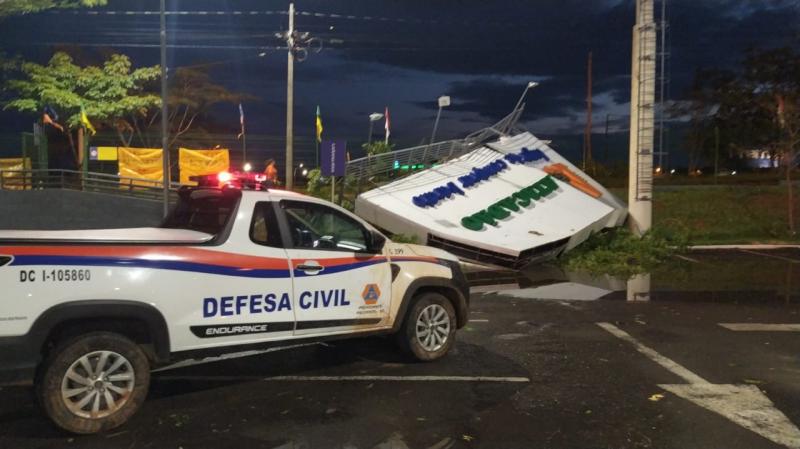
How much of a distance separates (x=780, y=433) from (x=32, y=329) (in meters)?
5.32

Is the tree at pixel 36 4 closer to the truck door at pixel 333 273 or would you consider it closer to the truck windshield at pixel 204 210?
the truck windshield at pixel 204 210

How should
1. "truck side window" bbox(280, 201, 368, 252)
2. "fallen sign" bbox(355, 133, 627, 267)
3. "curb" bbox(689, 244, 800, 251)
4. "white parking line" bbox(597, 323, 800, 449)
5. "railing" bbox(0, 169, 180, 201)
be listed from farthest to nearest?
1. "railing" bbox(0, 169, 180, 201)
2. "curb" bbox(689, 244, 800, 251)
3. "fallen sign" bbox(355, 133, 627, 267)
4. "truck side window" bbox(280, 201, 368, 252)
5. "white parking line" bbox(597, 323, 800, 449)

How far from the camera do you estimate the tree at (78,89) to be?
25.7 m

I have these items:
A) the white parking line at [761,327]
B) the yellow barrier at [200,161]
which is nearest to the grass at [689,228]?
the white parking line at [761,327]

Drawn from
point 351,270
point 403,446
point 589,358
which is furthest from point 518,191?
Result: point 403,446

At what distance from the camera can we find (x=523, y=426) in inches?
195

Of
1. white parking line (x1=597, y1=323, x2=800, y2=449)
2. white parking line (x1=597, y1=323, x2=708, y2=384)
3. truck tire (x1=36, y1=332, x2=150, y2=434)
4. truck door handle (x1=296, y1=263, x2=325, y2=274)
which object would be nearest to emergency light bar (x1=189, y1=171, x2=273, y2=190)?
truck door handle (x1=296, y1=263, x2=325, y2=274)

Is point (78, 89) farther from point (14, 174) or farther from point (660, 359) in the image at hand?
point (660, 359)

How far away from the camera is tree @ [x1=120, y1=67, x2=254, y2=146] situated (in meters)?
33.5

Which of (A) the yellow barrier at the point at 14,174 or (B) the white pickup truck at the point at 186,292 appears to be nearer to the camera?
(B) the white pickup truck at the point at 186,292

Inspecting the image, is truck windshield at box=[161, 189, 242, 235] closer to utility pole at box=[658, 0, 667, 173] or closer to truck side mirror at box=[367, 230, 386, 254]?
truck side mirror at box=[367, 230, 386, 254]

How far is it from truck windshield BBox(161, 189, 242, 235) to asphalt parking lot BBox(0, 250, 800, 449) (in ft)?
4.77

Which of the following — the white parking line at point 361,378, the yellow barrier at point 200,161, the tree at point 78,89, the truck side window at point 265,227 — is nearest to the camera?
the truck side window at point 265,227

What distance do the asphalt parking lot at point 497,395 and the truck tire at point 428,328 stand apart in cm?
15
